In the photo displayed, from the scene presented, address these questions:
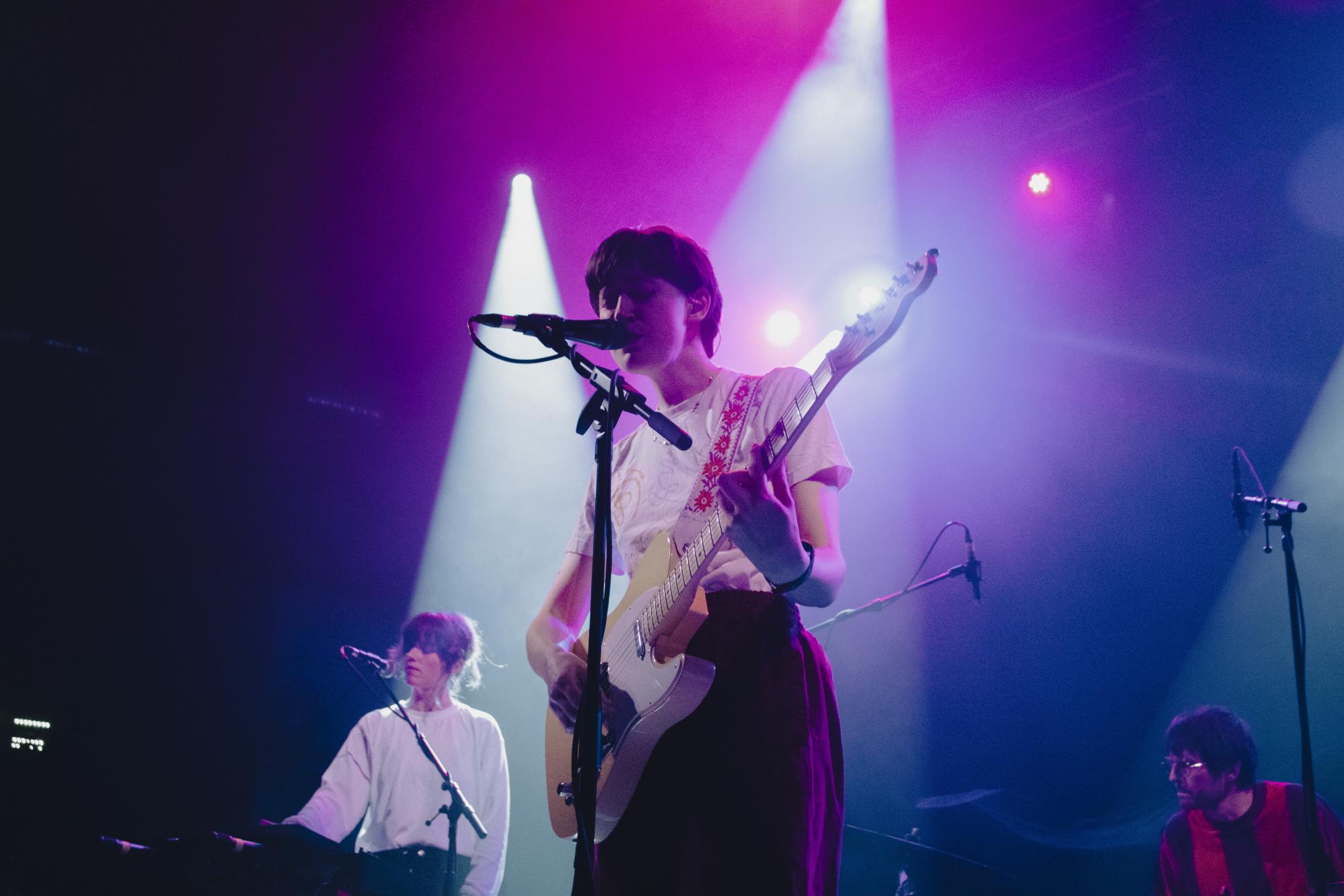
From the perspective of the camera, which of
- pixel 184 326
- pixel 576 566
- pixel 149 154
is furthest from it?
pixel 184 326

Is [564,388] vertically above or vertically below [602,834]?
above

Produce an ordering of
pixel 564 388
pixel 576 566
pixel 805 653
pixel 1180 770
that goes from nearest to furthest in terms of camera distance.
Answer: pixel 805 653 < pixel 576 566 < pixel 1180 770 < pixel 564 388

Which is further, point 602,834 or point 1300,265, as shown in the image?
point 1300,265

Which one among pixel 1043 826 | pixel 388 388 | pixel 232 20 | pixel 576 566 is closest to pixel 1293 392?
pixel 1043 826

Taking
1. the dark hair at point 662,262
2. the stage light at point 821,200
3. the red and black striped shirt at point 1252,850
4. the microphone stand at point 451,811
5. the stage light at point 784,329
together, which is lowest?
the microphone stand at point 451,811

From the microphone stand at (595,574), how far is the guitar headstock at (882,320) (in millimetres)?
404

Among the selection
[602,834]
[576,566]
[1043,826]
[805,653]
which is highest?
[576,566]

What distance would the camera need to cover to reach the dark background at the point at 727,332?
5.21m

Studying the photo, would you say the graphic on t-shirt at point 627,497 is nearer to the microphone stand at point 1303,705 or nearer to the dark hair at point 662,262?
the dark hair at point 662,262

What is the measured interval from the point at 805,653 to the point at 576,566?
37.4 inches

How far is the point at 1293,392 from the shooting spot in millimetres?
5230

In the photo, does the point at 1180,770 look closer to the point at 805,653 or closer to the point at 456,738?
the point at 805,653

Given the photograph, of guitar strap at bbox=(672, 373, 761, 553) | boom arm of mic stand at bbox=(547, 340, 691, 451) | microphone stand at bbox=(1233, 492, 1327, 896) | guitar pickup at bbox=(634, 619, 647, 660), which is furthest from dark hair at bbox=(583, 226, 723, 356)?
microphone stand at bbox=(1233, 492, 1327, 896)

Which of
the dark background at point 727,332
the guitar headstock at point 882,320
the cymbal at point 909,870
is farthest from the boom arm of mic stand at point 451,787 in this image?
the guitar headstock at point 882,320
